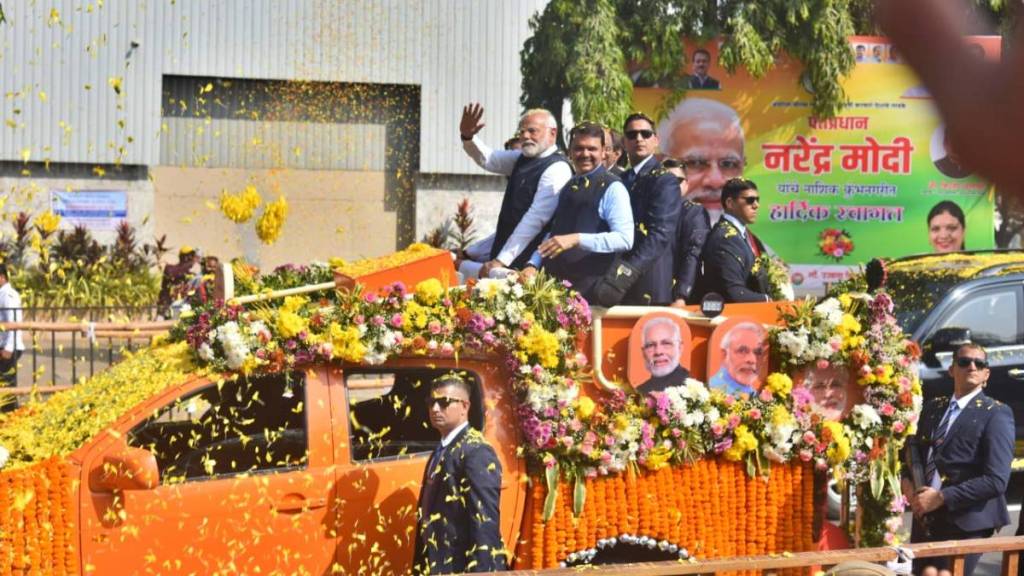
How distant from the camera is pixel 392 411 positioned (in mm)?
5766

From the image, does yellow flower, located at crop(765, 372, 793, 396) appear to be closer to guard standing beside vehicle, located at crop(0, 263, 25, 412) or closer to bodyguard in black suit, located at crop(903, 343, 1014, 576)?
bodyguard in black suit, located at crop(903, 343, 1014, 576)

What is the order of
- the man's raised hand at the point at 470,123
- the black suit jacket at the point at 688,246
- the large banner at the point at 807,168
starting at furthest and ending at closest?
the large banner at the point at 807,168 → the man's raised hand at the point at 470,123 → the black suit jacket at the point at 688,246

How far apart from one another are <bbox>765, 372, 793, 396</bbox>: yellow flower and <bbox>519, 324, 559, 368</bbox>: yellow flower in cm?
101

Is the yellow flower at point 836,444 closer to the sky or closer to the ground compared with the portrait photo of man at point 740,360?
closer to the ground

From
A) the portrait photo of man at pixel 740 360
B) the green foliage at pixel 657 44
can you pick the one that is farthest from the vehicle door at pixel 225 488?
the green foliage at pixel 657 44

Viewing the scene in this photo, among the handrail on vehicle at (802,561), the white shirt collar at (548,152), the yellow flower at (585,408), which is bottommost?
the handrail on vehicle at (802,561)

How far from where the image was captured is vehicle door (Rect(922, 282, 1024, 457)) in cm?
1019

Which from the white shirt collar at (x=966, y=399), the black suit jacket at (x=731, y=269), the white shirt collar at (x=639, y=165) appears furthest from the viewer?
the white shirt collar at (x=639, y=165)

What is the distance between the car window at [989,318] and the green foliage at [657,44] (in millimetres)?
7997

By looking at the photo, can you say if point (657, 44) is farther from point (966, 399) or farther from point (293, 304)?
point (293, 304)

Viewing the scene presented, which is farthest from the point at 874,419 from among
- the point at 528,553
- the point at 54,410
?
the point at 54,410

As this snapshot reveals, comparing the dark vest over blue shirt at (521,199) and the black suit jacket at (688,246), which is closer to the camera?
the dark vest over blue shirt at (521,199)

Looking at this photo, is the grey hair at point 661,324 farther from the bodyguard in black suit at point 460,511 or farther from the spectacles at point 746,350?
the bodyguard in black suit at point 460,511

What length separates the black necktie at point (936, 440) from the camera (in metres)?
6.61
